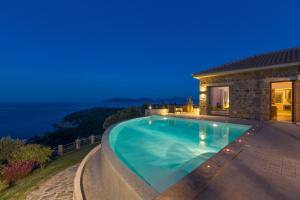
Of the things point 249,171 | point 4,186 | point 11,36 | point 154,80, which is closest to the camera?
point 249,171

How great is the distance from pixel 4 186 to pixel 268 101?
467 inches

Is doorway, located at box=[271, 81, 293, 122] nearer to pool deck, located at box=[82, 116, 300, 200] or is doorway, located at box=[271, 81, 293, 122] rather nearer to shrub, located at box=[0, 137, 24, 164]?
pool deck, located at box=[82, 116, 300, 200]

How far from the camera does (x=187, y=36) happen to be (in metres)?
57.3

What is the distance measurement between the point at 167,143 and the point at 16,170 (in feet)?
18.9

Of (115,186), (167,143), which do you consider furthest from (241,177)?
(167,143)

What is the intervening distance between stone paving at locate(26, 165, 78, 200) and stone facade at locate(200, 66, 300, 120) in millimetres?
9532

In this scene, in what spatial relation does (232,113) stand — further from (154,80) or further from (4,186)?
(154,80)

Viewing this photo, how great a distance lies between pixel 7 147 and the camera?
26.3 ft

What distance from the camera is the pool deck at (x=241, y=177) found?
222 centimetres

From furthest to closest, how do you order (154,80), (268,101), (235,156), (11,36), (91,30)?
1. (154,80)
2. (11,36)
3. (91,30)
4. (268,101)
5. (235,156)

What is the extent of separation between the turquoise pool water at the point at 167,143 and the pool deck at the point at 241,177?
3.73ft

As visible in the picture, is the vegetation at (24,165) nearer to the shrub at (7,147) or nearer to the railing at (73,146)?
the shrub at (7,147)

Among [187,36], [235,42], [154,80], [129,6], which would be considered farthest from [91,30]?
[154,80]

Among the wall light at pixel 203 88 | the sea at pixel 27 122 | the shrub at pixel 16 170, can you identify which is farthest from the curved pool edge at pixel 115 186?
the sea at pixel 27 122
